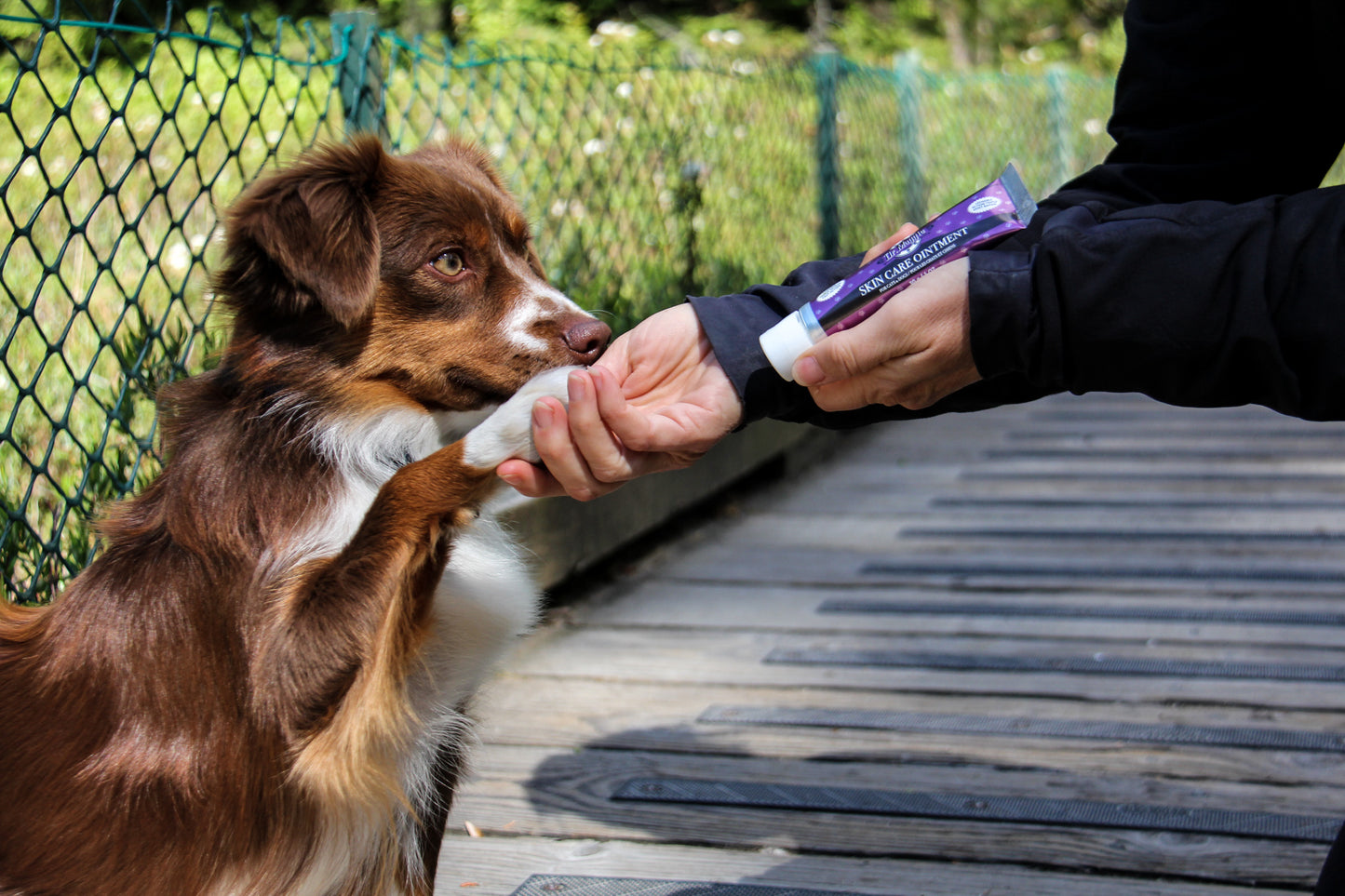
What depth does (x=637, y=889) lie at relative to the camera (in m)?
2.33

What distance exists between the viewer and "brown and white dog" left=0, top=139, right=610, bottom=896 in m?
1.75

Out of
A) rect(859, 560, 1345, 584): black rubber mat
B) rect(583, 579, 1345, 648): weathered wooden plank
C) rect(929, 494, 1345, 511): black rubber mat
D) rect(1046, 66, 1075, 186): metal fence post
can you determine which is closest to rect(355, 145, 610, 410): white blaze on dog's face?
rect(583, 579, 1345, 648): weathered wooden plank

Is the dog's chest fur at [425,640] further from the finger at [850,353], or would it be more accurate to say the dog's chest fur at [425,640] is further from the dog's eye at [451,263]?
the finger at [850,353]

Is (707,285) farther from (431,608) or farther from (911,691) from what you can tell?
(431,608)

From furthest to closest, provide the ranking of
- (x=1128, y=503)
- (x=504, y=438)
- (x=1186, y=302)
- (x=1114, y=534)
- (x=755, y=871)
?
1. (x=1128, y=503)
2. (x=1114, y=534)
3. (x=755, y=871)
4. (x=504, y=438)
5. (x=1186, y=302)

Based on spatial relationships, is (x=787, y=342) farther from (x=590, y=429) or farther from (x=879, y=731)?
(x=879, y=731)

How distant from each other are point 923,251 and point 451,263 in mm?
998

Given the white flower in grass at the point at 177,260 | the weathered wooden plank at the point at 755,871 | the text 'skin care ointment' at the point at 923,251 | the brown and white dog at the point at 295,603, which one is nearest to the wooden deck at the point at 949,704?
the weathered wooden plank at the point at 755,871

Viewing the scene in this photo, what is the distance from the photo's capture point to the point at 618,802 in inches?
106

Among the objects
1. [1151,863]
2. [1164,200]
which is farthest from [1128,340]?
[1151,863]

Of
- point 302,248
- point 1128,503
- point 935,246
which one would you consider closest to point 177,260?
point 302,248

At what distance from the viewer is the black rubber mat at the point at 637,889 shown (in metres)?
2.29

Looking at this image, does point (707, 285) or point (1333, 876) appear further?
point (707, 285)

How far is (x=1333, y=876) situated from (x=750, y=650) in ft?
6.66
